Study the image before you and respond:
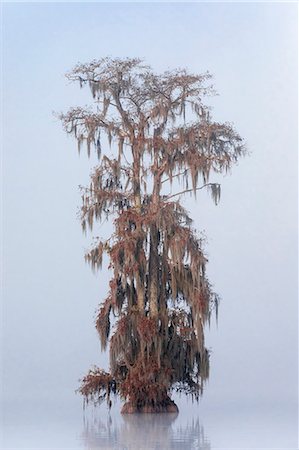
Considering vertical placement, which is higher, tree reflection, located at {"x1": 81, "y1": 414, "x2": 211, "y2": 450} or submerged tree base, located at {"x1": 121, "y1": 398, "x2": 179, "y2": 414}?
submerged tree base, located at {"x1": 121, "y1": 398, "x2": 179, "y2": 414}

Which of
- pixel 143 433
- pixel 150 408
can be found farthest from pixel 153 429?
pixel 150 408

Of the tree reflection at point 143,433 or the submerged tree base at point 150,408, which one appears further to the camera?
the submerged tree base at point 150,408

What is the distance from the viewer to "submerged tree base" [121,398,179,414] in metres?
19.1

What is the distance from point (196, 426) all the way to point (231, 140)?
239 inches

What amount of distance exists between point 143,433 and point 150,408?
177 inches

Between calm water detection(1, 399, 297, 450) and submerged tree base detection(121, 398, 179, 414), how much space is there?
198mm

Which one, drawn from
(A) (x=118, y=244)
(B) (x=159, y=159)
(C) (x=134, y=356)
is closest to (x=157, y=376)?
(C) (x=134, y=356)

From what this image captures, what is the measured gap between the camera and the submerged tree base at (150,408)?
19078 mm

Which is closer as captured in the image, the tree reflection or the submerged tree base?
the tree reflection

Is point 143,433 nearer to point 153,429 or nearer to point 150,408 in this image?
point 153,429

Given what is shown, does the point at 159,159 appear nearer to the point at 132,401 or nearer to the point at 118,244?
the point at 118,244

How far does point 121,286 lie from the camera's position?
19641 mm

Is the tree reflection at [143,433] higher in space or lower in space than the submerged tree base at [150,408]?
lower

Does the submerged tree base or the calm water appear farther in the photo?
the submerged tree base
